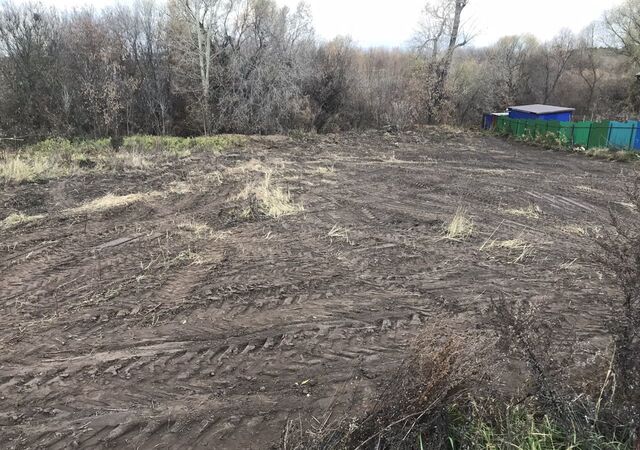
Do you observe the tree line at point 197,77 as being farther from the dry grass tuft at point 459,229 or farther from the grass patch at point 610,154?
the dry grass tuft at point 459,229

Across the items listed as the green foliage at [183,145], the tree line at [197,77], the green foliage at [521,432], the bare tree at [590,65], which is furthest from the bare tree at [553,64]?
the green foliage at [521,432]

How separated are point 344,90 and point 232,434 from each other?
93.9ft

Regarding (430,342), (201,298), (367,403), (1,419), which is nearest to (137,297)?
(201,298)

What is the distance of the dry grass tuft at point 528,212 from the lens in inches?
326

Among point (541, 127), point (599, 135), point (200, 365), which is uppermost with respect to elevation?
point (541, 127)

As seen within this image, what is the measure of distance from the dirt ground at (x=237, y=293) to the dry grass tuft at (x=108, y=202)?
10cm

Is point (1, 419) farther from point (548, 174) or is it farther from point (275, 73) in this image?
point (275, 73)

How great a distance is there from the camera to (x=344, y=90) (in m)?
29.6

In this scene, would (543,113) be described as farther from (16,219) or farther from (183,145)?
(16,219)

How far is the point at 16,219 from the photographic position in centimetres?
748

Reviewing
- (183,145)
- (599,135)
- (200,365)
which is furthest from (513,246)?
(599,135)

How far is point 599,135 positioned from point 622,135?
91 cm

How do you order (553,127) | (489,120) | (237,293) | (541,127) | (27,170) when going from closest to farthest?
(237,293) < (27,170) < (553,127) < (541,127) < (489,120)

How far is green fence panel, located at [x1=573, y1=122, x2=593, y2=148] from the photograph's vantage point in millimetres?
19312
